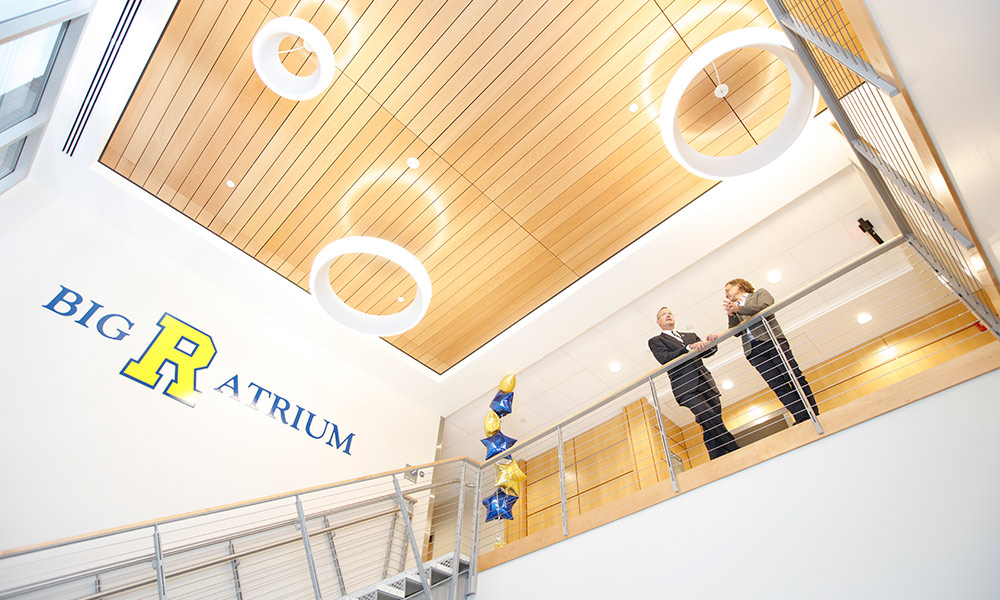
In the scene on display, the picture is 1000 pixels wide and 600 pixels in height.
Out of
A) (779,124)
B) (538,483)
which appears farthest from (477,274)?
(538,483)

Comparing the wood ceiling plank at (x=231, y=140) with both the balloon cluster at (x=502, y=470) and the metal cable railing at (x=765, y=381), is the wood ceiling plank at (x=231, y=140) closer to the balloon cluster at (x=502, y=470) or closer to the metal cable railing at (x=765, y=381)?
the balloon cluster at (x=502, y=470)

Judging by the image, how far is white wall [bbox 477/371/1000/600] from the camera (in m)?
2.04

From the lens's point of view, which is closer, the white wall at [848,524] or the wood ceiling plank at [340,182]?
the white wall at [848,524]

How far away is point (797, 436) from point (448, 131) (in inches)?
119

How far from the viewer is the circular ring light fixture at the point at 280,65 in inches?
123

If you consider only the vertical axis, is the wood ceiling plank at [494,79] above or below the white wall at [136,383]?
above

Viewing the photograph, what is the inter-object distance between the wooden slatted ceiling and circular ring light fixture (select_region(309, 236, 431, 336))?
86cm

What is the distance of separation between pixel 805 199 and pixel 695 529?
2.99 meters

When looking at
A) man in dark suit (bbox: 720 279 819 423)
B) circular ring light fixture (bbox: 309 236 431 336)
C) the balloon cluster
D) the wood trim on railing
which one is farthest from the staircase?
man in dark suit (bbox: 720 279 819 423)

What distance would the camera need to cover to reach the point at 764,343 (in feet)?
10.8

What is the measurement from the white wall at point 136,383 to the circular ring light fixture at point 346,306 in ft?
4.13

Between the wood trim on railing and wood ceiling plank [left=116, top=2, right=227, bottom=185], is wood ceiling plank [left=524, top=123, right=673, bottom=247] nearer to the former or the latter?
the wood trim on railing

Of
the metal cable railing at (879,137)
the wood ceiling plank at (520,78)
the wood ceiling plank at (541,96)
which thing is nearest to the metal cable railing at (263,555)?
the wood ceiling plank at (541,96)

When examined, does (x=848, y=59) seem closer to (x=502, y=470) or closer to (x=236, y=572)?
(x=502, y=470)
